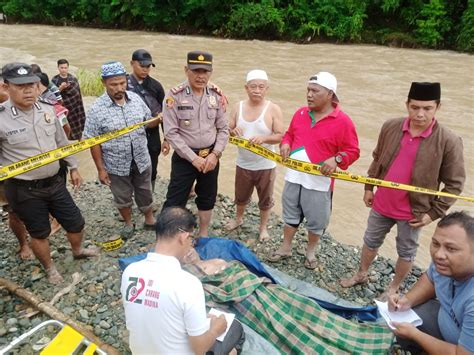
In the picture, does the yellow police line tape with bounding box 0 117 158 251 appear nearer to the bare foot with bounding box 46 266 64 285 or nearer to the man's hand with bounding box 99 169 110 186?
the man's hand with bounding box 99 169 110 186

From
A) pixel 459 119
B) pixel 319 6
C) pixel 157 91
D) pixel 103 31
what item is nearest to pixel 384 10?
pixel 319 6

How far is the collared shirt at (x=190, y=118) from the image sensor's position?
3.87 m

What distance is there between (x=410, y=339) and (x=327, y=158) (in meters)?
1.66

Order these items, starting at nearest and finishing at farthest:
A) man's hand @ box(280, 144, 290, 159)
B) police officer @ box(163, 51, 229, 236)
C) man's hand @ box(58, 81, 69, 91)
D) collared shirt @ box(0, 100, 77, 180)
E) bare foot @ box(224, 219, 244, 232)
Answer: collared shirt @ box(0, 100, 77, 180), police officer @ box(163, 51, 229, 236), man's hand @ box(280, 144, 290, 159), bare foot @ box(224, 219, 244, 232), man's hand @ box(58, 81, 69, 91)

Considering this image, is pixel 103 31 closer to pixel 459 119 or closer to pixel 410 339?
pixel 459 119

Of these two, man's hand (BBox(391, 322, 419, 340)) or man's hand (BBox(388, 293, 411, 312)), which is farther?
man's hand (BBox(388, 293, 411, 312))

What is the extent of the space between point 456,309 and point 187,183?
2.54 metres

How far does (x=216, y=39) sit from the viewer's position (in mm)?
22766

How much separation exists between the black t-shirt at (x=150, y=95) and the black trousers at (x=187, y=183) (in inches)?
36.3

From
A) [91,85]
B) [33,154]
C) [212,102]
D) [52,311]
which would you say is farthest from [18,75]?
[91,85]

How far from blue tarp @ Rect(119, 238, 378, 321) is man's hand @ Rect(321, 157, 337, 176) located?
38.9 inches

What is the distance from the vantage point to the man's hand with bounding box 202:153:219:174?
13.0 feet

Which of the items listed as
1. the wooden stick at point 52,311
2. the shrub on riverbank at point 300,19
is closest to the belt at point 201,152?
the wooden stick at point 52,311

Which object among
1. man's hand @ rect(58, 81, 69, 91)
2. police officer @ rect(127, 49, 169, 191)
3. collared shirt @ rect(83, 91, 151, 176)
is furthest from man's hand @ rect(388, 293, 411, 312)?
man's hand @ rect(58, 81, 69, 91)
